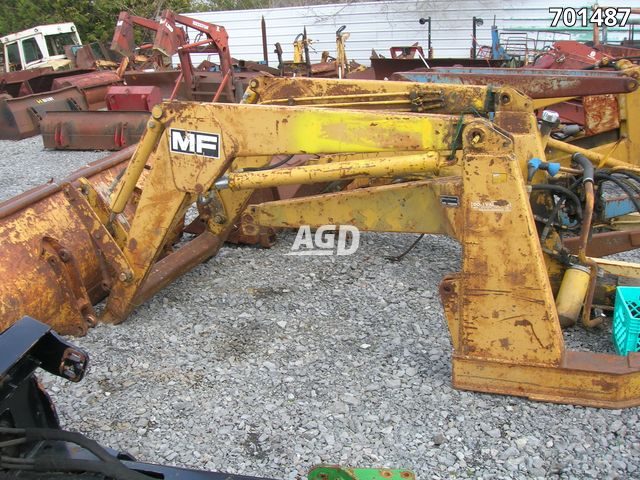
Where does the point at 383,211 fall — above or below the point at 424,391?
above

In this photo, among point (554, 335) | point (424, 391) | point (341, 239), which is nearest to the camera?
point (554, 335)

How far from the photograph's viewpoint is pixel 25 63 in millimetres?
16516

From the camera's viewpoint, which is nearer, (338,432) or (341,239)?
(338,432)

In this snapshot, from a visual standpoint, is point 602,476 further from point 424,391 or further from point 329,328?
point 329,328

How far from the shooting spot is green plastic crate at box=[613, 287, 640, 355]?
10.3 feet

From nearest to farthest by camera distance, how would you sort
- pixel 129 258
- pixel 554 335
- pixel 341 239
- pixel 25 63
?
pixel 554 335 → pixel 129 258 → pixel 341 239 → pixel 25 63

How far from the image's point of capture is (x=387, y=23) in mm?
18984

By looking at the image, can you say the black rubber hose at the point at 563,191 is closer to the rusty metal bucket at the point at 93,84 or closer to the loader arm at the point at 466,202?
the loader arm at the point at 466,202

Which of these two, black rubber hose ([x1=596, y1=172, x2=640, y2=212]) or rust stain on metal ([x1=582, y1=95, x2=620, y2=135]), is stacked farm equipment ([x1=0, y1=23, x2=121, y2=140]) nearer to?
rust stain on metal ([x1=582, y1=95, x2=620, y2=135])

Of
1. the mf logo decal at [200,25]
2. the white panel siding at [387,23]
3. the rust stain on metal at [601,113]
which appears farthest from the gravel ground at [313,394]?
the white panel siding at [387,23]

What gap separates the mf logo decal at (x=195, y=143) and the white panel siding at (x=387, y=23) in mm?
14900

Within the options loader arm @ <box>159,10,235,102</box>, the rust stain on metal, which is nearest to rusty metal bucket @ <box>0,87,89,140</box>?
loader arm @ <box>159,10,235,102</box>

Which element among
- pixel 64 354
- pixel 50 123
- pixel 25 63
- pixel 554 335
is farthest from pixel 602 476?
pixel 25 63

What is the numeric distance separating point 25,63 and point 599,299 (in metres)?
17.0
